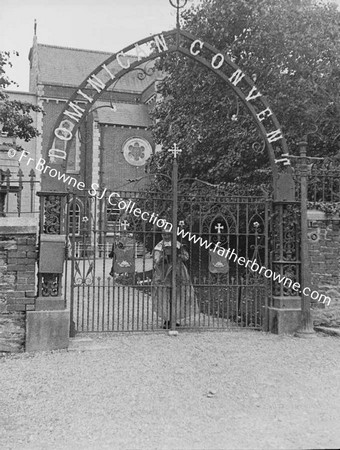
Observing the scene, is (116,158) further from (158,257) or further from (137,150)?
(158,257)

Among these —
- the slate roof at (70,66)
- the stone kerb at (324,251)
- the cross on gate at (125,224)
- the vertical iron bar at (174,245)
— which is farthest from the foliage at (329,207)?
the slate roof at (70,66)

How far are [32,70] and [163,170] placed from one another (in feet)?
96.0

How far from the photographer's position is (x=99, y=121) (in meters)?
35.4

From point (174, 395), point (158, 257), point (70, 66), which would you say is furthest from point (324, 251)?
point (70, 66)

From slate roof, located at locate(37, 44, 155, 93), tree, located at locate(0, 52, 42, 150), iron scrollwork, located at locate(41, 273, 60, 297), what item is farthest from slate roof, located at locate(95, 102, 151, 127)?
iron scrollwork, located at locate(41, 273, 60, 297)

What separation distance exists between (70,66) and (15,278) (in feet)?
119

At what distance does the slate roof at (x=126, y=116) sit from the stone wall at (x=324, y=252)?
29.2m

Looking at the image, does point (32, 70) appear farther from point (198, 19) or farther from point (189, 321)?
point (189, 321)

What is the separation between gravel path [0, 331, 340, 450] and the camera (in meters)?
4.00

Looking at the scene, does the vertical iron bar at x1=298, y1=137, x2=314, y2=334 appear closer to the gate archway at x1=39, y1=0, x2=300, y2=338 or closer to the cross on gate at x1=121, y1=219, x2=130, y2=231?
the gate archway at x1=39, y1=0, x2=300, y2=338

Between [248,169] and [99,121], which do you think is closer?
[248,169]

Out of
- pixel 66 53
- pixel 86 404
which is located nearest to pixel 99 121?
pixel 66 53

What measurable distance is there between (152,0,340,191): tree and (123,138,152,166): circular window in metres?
20.8

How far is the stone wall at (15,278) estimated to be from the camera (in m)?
6.66
